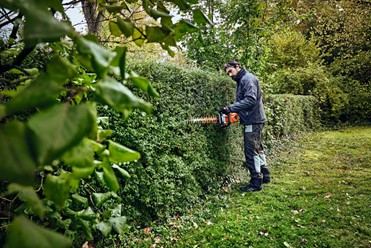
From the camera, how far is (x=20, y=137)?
344 mm

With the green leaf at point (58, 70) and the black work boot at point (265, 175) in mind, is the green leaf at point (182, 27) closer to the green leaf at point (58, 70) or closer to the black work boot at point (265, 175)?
the green leaf at point (58, 70)

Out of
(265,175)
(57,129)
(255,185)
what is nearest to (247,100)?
(255,185)

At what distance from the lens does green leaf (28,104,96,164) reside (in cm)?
33

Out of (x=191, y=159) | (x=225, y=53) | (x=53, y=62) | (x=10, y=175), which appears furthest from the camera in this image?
(x=225, y=53)

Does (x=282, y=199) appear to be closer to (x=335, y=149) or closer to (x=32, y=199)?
(x=32, y=199)

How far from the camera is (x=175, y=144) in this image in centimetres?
421

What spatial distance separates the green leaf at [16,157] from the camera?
0.33 meters

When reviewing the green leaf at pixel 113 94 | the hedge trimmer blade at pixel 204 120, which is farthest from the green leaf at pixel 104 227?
the hedge trimmer blade at pixel 204 120

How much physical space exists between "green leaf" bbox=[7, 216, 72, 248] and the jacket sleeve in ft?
15.9

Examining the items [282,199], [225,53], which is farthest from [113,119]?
[225,53]

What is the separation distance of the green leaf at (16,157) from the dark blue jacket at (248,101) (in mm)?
4855

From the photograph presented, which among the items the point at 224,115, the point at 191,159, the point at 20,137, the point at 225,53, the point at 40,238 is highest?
the point at 225,53

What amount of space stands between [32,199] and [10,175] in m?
0.19

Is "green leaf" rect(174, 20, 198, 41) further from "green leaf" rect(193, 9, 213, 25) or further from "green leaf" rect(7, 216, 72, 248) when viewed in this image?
"green leaf" rect(7, 216, 72, 248)
